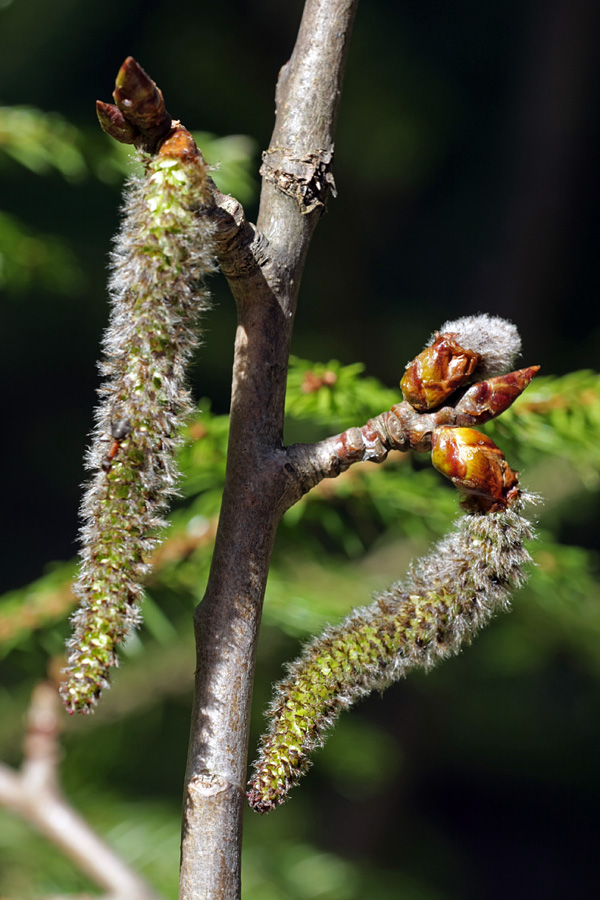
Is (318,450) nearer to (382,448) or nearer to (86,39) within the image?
(382,448)

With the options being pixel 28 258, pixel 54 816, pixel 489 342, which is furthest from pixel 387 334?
pixel 489 342

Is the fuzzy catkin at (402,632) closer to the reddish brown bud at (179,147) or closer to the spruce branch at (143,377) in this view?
the spruce branch at (143,377)

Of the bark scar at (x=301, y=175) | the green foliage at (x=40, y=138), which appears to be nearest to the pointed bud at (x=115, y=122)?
the bark scar at (x=301, y=175)

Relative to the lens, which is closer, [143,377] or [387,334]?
[143,377]

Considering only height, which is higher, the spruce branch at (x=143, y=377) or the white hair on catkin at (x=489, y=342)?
the white hair on catkin at (x=489, y=342)

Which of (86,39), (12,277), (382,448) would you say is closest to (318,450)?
(382,448)

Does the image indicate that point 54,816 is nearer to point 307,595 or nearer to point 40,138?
point 307,595
